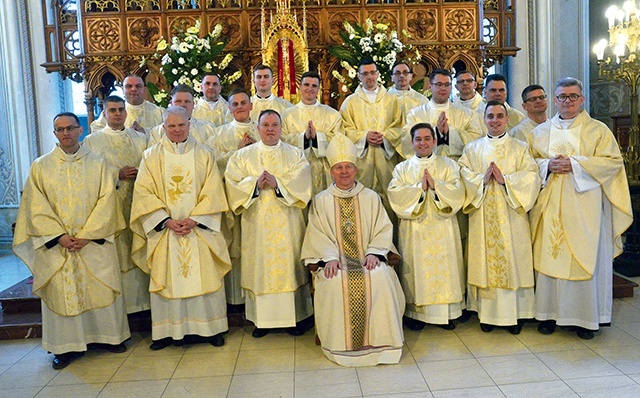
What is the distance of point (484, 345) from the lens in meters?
5.69

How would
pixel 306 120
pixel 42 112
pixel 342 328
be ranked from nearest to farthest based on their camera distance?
pixel 342 328 → pixel 306 120 → pixel 42 112

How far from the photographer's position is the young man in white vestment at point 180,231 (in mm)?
5754

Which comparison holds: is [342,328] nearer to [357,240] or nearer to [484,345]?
[357,240]

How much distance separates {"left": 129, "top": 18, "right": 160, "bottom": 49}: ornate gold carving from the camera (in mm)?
10305

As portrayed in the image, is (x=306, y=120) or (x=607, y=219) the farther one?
(x=306, y=120)

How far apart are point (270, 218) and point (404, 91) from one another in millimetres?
2765

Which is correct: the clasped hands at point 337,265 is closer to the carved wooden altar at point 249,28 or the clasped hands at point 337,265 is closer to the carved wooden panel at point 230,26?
the carved wooden altar at point 249,28

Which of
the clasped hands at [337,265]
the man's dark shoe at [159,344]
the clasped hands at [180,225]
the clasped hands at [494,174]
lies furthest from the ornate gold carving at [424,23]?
the man's dark shoe at [159,344]


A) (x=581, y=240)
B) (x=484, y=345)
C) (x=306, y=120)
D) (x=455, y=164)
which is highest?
(x=306, y=120)

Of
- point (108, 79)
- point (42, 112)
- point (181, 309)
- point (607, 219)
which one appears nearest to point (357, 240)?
point (181, 309)

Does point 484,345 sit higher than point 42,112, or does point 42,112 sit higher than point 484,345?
point 42,112

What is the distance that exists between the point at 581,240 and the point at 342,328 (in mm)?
2379

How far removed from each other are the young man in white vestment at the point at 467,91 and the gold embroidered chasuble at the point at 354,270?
Answer: 7.02 ft

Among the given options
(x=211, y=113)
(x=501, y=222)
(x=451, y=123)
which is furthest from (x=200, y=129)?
(x=501, y=222)
